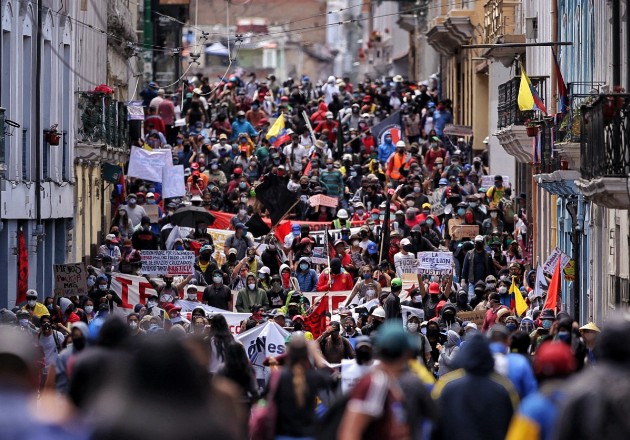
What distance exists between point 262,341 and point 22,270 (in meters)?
8.95

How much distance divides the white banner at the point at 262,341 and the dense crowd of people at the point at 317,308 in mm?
591

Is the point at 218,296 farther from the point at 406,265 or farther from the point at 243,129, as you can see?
the point at 243,129

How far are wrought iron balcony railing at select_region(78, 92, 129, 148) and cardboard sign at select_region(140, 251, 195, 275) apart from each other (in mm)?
8163

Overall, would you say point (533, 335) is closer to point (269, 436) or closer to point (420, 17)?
point (269, 436)

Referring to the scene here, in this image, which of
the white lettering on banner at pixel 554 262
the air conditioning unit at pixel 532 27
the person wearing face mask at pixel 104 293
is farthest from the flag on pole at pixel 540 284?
the air conditioning unit at pixel 532 27

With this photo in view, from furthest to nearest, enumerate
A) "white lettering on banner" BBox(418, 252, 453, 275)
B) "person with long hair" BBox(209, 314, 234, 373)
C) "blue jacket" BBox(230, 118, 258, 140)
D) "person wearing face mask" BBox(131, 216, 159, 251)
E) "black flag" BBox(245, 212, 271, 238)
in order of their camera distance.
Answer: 1. "blue jacket" BBox(230, 118, 258, 140)
2. "black flag" BBox(245, 212, 271, 238)
3. "person wearing face mask" BBox(131, 216, 159, 251)
4. "white lettering on banner" BBox(418, 252, 453, 275)
5. "person with long hair" BBox(209, 314, 234, 373)

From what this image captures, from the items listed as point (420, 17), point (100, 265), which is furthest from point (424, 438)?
point (420, 17)

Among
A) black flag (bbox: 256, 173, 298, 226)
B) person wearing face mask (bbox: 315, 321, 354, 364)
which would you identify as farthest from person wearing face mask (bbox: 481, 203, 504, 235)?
person wearing face mask (bbox: 315, 321, 354, 364)

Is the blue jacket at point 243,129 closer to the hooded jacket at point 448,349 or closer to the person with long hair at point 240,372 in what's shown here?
the hooded jacket at point 448,349

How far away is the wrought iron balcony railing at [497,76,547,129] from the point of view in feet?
118

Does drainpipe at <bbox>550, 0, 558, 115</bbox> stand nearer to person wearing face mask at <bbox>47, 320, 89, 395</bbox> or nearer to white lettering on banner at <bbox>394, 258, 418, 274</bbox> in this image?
white lettering on banner at <bbox>394, 258, 418, 274</bbox>

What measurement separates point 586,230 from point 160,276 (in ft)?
21.0

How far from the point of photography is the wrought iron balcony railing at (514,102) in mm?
36094

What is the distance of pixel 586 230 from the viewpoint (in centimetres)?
3167
